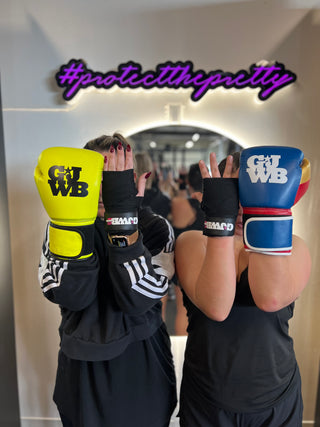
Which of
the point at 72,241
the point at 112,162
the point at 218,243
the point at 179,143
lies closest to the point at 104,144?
the point at 112,162

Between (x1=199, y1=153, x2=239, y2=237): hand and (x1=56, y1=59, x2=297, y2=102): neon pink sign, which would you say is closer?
(x1=199, y1=153, x2=239, y2=237): hand

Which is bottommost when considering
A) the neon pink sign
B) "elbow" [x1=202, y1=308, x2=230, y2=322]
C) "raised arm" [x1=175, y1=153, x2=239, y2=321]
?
"elbow" [x1=202, y1=308, x2=230, y2=322]

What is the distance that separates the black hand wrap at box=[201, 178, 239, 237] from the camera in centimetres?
69

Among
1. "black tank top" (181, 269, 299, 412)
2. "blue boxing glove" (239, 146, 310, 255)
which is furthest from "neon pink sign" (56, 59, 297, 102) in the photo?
"black tank top" (181, 269, 299, 412)

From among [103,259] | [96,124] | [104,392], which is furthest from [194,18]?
[104,392]

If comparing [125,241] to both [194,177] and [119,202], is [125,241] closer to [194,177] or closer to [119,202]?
[119,202]

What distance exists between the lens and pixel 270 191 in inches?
26.4

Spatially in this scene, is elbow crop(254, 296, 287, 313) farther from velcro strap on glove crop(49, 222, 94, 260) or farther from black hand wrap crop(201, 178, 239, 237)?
velcro strap on glove crop(49, 222, 94, 260)

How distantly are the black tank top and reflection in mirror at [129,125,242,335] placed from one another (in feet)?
2.28

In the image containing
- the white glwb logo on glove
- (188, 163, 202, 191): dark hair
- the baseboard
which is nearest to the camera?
the white glwb logo on glove

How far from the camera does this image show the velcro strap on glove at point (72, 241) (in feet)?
2.43

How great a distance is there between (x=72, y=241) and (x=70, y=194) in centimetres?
12

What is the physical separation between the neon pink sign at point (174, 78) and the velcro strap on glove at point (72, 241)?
3.28 feet

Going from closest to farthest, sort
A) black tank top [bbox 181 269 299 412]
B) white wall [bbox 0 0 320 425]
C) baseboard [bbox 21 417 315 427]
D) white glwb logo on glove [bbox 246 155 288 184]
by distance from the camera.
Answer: white glwb logo on glove [bbox 246 155 288 184] < black tank top [bbox 181 269 299 412] < white wall [bbox 0 0 320 425] < baseboard [bbox 21 417 315 427]
